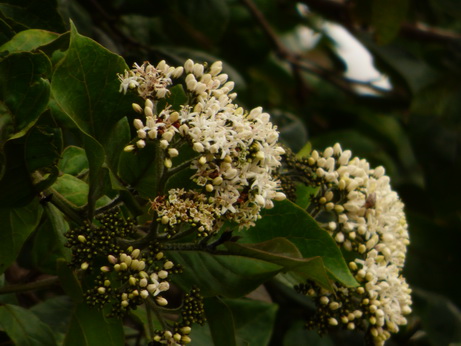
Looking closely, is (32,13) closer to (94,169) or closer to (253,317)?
(94,169)

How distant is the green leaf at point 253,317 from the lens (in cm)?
181

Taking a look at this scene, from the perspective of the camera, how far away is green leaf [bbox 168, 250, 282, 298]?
1.28 m

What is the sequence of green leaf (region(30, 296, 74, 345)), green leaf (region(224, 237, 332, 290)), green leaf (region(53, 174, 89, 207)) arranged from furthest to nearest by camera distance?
1. green leaf (region(30, 296, 74, 345))
2. green leaf (region(53, 174, 89, 207))
3. green leaf (region(224, 237, 332, 290))

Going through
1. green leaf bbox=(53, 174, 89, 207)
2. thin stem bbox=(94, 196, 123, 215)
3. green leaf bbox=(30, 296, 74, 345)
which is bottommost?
green leaf bbox=(30, 296, 74, 345)

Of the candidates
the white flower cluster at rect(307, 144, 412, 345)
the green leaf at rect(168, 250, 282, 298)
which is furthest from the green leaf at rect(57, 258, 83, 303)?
the white flower cluster at rect(307, 144, 412, 345)

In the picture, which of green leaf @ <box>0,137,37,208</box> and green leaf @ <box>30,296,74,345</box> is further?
green leaf @ <box>30,296,74,345</box>

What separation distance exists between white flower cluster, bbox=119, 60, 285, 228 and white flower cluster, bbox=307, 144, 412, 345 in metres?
0.25

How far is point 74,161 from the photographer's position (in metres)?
1.57

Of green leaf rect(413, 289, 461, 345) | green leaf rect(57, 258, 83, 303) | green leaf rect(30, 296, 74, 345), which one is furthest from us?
green leaf rect(413, 289, 461, 345)

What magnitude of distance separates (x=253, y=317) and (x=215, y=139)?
30.9 inches

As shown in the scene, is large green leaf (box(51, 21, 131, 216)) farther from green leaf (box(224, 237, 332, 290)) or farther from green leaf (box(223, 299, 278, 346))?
green leaf (box(223, 299, 278, 346))

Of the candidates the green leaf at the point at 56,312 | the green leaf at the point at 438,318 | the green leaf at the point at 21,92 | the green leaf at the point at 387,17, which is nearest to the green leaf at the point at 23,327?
the green leaf at the point at 56,312

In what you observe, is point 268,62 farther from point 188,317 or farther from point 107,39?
point 188,317

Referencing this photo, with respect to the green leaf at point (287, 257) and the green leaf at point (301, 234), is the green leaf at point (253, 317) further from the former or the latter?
the green leaf at point (287, 257)
